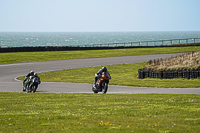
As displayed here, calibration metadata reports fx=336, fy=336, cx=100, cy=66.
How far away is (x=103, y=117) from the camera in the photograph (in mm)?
9875

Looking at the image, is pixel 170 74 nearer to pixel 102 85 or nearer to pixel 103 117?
pixel 102 85

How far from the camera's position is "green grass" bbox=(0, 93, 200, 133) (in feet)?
27.7

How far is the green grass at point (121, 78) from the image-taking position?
2170cm

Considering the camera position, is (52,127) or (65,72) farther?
(65,72)

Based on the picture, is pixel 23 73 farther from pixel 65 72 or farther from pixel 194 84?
pixel 194 84

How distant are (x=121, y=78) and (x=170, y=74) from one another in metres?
3.84

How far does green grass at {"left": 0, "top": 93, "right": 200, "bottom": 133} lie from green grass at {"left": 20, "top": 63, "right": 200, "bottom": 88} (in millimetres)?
8610

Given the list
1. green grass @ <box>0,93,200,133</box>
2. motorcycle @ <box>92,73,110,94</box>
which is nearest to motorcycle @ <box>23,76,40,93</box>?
motorcycle @ <box>92,73,110,94</box>

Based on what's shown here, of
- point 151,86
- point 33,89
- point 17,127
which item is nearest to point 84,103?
point 17,127

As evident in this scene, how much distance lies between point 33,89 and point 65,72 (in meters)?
12.2

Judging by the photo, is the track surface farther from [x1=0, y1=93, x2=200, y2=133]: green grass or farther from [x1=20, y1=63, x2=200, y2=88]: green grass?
[x1=0, y1=93, x2=200, y2=133]: green grass

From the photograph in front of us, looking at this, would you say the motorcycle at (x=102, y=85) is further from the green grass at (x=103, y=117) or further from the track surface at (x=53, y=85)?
the green grass at (x=103, y=117)

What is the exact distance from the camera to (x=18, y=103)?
529 inches

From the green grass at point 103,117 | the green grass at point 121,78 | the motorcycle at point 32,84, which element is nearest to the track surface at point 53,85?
the motorcycle at point 32,84
